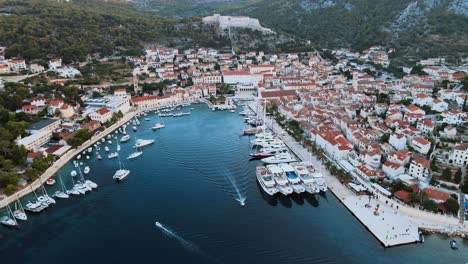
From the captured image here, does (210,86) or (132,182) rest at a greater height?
(210,86)

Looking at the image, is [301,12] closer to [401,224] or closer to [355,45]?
[355,45]

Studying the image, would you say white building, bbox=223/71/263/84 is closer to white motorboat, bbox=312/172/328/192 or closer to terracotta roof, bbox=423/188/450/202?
white motorboat, bbox=312/172/328/192

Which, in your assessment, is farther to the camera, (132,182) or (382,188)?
(132,182)

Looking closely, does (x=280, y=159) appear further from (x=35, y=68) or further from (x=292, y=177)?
(x=35, y=68)

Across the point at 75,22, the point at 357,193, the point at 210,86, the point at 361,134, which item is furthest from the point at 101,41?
the point at 357,193

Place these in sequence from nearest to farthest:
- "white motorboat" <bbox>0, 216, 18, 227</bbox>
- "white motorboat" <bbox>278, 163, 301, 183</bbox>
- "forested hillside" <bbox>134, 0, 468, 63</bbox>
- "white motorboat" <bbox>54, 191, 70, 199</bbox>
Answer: "white motorboat" <bbox>0, 216, 18, 227</bbox> < "white motorboat" <bbox>54, 191, 70, 199</bbox> < "white motorboat" <bbox>278, 163, 301, 183</bbox> < "forested hillside" <bbox>134, 0, 468, 63</bbox>

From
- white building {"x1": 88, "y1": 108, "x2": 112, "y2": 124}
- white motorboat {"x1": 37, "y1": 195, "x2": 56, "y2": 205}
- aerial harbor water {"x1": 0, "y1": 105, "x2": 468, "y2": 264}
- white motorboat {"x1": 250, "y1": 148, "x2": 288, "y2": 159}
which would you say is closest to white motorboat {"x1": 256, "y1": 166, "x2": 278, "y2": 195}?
aerial harbor water {"x1": 0, "y1": 105, "x2": 468, "y2": 264}

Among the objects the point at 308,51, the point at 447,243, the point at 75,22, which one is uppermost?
the point at 75,22
